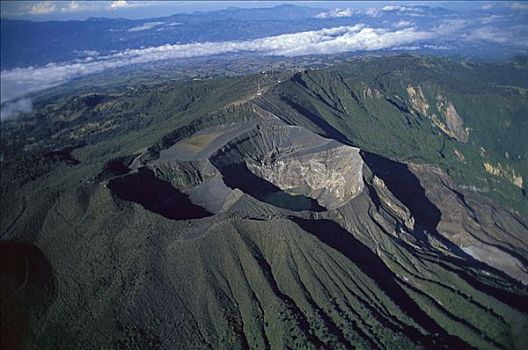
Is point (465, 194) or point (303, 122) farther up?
point (303, 122)

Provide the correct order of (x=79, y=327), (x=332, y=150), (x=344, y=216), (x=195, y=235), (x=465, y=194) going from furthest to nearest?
1. (x=465, y=194)
2. (x=332, y=150)
3. (x=344, y=216)
4. (x=195, y=235)
5. (x=79, y=327)

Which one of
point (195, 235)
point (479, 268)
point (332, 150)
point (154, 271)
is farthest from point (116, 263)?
point (479, 268)

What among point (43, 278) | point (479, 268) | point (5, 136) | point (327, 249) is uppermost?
point (43, 278)

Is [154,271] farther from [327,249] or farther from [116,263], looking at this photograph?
[327,249]

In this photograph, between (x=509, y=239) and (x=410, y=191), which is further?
(x=410, y=191)

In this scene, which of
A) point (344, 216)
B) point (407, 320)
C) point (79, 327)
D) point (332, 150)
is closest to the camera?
point (79, 327)

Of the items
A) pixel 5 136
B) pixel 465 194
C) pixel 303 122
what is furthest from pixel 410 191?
pixel 5 136
